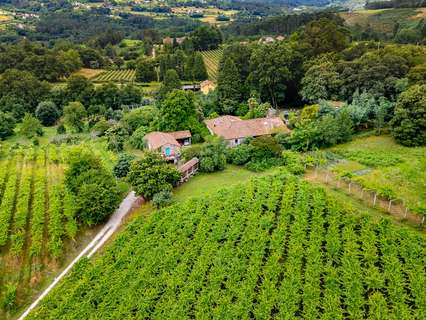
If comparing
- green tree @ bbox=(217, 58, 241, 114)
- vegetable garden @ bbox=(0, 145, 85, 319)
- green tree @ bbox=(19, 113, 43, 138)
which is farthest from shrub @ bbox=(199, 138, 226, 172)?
green tree @ bbox=(19, 113, 43, 138)

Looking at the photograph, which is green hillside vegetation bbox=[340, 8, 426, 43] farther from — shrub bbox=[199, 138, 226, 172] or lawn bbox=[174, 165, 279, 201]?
lawn bbox=[174, 165, 279, 201]

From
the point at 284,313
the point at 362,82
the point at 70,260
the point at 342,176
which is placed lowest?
the point at 70,260

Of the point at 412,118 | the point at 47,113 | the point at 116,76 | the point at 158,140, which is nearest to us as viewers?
the point at 412,118

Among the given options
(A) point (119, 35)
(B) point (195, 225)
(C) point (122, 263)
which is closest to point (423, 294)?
(B) point (195, 225)

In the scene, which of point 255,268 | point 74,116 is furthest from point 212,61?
point 255,268

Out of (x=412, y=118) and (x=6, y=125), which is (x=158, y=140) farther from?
(x=6, y=125)

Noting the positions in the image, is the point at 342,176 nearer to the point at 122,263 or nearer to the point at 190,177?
the point at 190,177

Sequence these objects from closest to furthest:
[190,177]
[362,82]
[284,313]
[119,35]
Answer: [284,313]
[190,177]
[362,82]
[119,35]

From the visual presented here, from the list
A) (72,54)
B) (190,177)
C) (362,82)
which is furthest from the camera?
(72,54)
